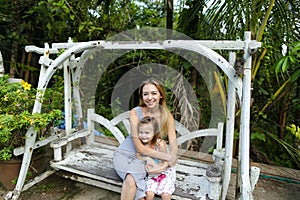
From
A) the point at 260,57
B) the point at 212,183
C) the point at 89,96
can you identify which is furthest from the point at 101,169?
the point at 260,57

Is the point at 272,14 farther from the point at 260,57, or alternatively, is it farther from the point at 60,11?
the point at 60,11

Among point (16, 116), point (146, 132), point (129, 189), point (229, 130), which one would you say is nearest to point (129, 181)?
point (129, 189)

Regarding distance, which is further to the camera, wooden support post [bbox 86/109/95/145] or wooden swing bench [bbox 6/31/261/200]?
wooden support post [bbox 86/109/95/145]

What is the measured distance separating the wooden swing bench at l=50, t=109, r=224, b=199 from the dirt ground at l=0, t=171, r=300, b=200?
18 cm

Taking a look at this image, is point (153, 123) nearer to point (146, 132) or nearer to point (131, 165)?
point (146, 132)

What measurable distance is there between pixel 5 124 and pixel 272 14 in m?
2.45

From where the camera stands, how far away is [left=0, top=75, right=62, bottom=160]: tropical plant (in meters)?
2.03

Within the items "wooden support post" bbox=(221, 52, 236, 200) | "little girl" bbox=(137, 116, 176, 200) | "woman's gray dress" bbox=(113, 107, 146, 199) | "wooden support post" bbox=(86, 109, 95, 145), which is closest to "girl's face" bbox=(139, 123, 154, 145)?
"little girl" bbox=(137, 116, 176, 200)

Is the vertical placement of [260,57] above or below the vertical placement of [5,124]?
above

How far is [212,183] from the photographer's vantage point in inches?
71.0

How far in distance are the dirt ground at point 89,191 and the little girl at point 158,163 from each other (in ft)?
2.06

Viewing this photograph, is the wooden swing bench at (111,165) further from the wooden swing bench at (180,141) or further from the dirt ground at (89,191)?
the dirt ground at (89,191)

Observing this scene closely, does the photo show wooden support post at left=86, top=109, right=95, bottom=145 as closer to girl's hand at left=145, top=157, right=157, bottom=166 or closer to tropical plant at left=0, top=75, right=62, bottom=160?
tropical plant at left=0, top=75, right=62, bottom=160

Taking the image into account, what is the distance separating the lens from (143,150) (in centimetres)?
197
